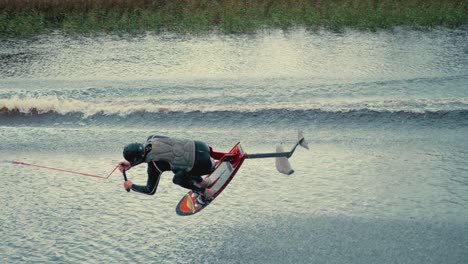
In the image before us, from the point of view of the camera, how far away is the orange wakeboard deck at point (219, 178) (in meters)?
6.75

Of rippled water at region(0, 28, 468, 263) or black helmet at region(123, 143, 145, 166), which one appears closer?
rippled water at region(0, 28, 468, 263)

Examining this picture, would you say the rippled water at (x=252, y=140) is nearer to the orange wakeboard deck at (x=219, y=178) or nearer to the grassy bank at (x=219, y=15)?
the orange wakeboard deck at (x=219, y=178)

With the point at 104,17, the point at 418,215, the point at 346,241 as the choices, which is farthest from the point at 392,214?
the point at 104,17

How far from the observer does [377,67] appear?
11859mm

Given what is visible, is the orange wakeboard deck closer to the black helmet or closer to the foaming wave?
the black helmet

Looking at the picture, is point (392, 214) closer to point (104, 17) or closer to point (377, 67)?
point (377, 67)

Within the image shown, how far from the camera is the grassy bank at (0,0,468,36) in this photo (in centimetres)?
1558

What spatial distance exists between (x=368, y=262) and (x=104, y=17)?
1257 centimetres

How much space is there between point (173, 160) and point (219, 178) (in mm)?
641

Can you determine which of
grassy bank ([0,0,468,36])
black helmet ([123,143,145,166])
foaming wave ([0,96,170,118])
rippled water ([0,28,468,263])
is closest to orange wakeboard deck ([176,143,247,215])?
rippled water ([0,28,468,263])

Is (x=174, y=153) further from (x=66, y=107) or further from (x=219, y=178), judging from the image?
(x=66, y=107)

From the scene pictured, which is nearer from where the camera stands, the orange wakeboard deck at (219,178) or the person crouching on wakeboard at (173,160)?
the person crouching on wakeboard at (173,160)

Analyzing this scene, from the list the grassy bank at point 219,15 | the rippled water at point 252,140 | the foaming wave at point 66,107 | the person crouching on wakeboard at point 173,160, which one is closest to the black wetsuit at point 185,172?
the person crouching on wakeboard at point 173,160

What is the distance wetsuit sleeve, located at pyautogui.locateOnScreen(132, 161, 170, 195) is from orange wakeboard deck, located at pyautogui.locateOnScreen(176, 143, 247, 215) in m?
0.37
